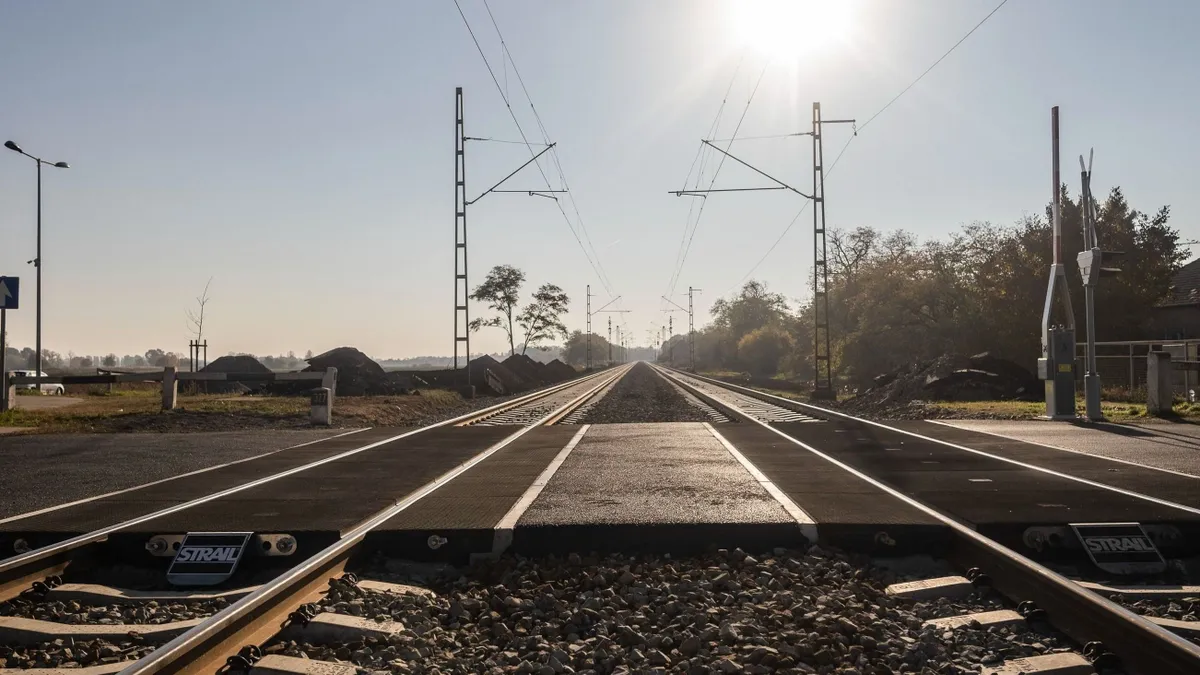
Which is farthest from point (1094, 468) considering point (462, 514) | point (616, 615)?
point (616, 615)

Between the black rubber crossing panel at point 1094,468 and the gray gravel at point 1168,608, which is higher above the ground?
the black rubber crossing panel at point 1094,468

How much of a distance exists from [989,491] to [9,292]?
21.9 meters

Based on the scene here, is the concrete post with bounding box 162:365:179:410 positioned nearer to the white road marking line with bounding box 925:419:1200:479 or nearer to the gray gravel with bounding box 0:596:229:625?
the gray gravel with bounding box 0:596:229:625

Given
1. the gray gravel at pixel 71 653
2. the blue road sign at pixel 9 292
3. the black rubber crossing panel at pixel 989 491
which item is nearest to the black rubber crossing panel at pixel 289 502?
the gray gravel at pixel 71 653

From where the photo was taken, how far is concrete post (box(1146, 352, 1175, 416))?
19.5 m

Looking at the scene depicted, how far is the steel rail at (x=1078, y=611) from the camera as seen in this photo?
408 centimetres

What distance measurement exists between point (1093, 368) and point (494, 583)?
57.4 ft

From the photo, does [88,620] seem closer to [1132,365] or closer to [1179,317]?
Result: [1132,365]

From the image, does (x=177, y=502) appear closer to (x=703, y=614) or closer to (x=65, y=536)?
(x=65, y=536)

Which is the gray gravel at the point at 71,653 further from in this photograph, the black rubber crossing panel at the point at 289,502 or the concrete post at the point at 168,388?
the concrete post at the point at 168,388

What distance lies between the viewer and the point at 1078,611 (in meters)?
4.87

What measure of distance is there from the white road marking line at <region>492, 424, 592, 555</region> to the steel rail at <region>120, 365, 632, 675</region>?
103 cm

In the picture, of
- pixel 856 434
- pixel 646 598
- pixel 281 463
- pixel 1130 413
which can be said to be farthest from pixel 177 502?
pixel 1130 413

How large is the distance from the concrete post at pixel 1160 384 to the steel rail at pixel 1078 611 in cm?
1560
